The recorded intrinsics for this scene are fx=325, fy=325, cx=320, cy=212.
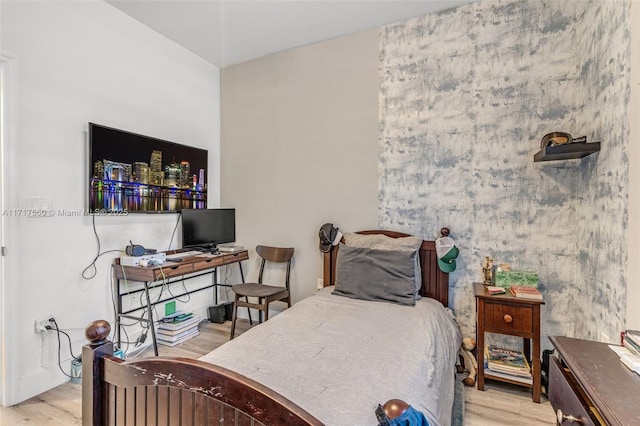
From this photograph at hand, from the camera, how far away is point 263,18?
9.38 feet

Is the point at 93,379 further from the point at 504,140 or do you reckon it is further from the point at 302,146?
the point at 504,140

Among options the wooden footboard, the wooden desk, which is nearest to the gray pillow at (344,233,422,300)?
the wooden desk

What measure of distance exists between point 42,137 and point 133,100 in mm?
834

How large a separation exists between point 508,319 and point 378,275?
0.91 m

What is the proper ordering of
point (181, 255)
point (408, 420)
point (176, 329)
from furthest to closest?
point (181, 255)
point (176, 329)
point (408, 420)

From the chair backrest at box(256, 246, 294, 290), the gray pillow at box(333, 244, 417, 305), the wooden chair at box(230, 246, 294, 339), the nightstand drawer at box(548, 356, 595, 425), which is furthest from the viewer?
the chair backrest at box(256, 246, 294, 290)

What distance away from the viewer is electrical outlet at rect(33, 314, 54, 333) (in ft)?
7.32

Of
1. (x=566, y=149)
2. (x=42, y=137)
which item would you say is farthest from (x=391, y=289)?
(x=42, y=137)

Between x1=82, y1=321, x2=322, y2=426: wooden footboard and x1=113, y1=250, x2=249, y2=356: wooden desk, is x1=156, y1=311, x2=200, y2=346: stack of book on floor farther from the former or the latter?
x1=82, y1=321, x2=322, y2=426: wooden footboard

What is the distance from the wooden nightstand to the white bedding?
0.75ft

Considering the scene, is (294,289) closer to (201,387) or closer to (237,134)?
(237,134)

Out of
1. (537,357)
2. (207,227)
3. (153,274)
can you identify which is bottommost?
(537,357)

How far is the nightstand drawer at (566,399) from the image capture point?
0.88 m

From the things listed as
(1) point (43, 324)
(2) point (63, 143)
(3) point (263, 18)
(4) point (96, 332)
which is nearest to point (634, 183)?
(4) point (96, 332)
